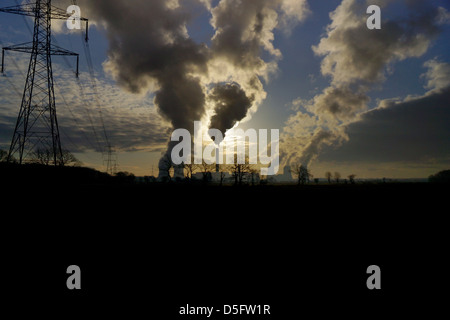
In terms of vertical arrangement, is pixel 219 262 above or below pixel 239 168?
below

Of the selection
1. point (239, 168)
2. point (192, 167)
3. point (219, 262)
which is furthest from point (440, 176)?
point (219, 262)

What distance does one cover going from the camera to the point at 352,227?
35.4 ft

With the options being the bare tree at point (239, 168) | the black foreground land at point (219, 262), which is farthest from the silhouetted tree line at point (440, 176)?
the black foreground land at point (219, 262)

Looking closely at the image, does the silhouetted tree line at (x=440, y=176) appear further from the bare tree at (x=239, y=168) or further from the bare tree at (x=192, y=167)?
the bare tree at (x=192, y=167)

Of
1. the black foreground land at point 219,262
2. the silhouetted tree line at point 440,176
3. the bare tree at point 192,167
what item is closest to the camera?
the black foreground land at point 219,262

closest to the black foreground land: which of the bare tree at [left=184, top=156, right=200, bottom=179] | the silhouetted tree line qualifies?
the bare tree at [left=184, top=156, right=200, bottom=179]

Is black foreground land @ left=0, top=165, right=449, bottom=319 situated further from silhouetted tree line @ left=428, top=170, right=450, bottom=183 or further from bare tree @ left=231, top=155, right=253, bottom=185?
silhouetted tree line @ left=428, top=170, right=450, bottom=183

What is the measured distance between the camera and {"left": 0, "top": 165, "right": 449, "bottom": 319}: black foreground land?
574 centimetres

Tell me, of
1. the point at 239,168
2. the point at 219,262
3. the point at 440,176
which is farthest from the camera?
the point at 440,176

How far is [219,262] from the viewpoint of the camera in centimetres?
743

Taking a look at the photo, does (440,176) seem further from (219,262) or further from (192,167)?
(219,262)

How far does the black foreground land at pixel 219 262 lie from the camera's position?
5.74 m
